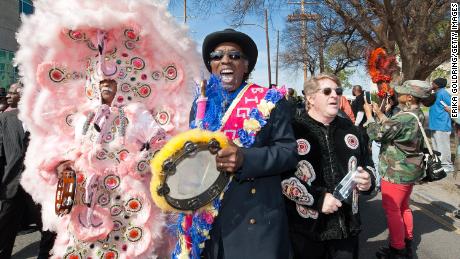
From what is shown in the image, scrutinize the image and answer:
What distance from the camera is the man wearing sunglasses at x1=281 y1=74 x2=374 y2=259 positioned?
2523mm

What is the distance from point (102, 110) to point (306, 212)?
5.06ft

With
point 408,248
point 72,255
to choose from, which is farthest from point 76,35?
point 408,248

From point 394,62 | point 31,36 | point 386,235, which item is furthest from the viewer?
point 386,235

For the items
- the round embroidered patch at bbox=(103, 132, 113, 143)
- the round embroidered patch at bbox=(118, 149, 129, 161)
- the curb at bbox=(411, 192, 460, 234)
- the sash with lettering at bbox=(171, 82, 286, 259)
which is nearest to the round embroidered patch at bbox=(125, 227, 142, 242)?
the round embroidered patch at bbox=(118, 149, 129, 161)

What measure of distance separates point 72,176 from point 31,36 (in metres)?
1.07

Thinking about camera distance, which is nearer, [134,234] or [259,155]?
[259,155]

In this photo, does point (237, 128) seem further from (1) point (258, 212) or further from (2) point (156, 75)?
(2) point (156, 75)

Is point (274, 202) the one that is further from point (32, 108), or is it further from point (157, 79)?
point (32, 108)

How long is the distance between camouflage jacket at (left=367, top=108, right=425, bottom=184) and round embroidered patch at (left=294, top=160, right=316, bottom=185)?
5.16 feet

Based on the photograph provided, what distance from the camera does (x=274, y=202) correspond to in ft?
6.20

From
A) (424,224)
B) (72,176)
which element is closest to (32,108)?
(72,176)

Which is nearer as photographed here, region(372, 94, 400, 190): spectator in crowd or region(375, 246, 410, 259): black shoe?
region(375, 246, 410, 259): black shoe

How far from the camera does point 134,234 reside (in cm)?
278

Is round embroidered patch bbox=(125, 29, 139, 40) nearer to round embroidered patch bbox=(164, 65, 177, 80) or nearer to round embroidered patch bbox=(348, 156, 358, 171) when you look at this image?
round embroidered patch bbox=(164, 65, 177, 80)
